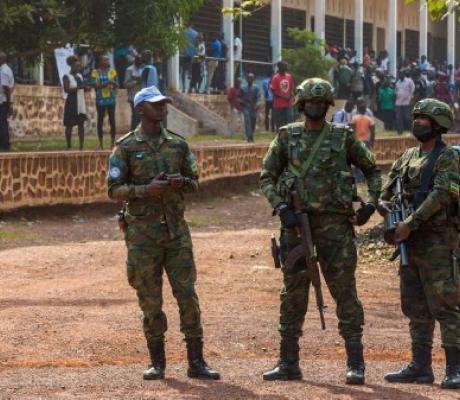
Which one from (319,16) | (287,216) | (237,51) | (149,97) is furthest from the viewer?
(319,16)

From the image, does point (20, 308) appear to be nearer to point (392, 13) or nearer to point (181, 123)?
point (181, 123)

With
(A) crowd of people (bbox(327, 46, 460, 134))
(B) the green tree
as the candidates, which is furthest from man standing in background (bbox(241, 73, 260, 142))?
(A) crowd of people (bbox(327, 46, 460, 134))

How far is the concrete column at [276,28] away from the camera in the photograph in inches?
1444

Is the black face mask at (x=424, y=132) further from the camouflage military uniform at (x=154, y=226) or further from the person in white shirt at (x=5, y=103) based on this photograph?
the person in white shirt at (x=5, y=103)

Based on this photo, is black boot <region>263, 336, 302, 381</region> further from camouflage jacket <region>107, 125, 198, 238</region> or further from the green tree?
the green tree

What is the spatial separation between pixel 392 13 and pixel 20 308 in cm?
3459

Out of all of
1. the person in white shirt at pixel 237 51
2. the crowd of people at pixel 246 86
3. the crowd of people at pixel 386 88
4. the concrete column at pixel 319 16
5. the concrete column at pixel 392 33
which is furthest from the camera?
the concrete column at pixel 392 33

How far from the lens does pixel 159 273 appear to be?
25.5 ft

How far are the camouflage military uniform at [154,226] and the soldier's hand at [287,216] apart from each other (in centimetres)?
57

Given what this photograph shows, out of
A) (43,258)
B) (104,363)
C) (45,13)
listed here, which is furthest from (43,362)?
(45,13)

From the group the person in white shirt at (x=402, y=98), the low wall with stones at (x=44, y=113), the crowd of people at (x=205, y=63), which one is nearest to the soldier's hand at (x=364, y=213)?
the low wall with stones at (x=44, y=113)

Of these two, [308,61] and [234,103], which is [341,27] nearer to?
[308,61]

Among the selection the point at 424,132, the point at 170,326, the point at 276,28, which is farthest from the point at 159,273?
the point at 276,28

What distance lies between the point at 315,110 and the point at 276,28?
29536mm
